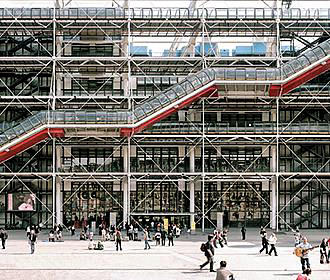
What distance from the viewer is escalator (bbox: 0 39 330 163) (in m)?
31.0

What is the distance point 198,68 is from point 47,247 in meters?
13.8

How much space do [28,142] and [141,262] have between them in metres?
11.6

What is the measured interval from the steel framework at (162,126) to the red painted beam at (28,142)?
96 cm

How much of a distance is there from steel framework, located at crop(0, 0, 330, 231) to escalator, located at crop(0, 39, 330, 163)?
3.40ft

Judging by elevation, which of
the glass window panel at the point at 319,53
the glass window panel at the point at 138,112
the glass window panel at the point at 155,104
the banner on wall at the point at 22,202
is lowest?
the banner on wall at the point at 22,202

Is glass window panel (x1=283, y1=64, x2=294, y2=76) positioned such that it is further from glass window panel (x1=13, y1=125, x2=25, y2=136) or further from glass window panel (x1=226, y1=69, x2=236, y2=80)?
glass window panel (x1=13, y1=125, x2=25, y2=136)

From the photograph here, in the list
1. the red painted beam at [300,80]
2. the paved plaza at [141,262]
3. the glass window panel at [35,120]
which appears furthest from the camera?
the red painted beam at [300,80]

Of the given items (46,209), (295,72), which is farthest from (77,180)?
(295,72)

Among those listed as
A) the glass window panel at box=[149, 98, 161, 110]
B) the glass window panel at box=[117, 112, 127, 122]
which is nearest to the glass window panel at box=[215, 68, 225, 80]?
the glass window panel at box=[149, 98, 161, 110]

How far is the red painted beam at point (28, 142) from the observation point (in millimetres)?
30453

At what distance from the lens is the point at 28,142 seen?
30828mm

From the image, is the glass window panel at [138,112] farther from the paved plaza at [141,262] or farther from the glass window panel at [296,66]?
the glass window panel at [296,66]

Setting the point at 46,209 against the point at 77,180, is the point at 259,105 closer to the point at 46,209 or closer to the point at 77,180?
the point at 77,180

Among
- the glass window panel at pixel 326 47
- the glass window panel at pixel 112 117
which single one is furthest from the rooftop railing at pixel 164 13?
the glass window panel at pixel 112 117
